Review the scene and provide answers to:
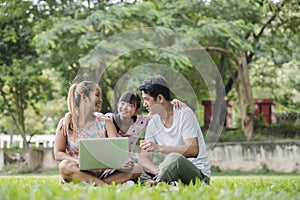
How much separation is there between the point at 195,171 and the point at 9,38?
9806 millimetres

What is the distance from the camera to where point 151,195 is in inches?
114

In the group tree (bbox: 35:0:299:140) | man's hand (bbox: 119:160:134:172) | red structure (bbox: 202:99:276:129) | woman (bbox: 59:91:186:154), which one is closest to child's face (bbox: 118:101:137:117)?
woman (bbox: 59:91:186:154)

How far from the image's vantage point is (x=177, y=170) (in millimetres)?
3963

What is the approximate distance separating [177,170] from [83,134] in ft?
2.63

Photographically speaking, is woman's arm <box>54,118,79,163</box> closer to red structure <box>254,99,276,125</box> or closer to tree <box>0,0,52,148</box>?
tree <box>0,0,52,148</box>

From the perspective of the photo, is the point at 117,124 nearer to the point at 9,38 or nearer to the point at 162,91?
the point at 162,91

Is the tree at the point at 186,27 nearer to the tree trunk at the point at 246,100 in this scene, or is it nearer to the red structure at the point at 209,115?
the tree trunk at the point at 246,100

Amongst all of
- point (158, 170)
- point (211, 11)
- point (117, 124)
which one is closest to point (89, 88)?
point (117, 124)

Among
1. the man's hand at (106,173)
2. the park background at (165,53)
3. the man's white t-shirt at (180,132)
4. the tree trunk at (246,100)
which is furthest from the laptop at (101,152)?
the tree trunk at (246,100)

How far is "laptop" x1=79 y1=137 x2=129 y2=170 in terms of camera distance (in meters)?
3.83

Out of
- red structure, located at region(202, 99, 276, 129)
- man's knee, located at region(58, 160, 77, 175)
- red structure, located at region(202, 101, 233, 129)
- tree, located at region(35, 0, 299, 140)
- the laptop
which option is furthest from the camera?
red structure, located at region(202, 99, 276, 129)

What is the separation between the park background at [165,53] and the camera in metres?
11.6

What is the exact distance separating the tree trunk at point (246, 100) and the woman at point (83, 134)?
30.9ft

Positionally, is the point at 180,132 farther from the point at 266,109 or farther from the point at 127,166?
the point at 266,109
